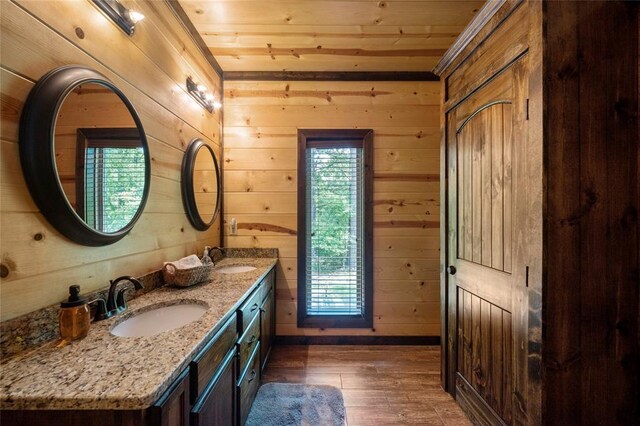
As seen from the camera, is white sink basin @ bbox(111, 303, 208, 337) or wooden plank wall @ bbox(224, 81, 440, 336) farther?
wooden plank wall @ bbox(224, 81, 440, 336)

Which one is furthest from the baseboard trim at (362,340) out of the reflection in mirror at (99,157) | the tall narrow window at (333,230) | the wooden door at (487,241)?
the reflection in mirror at (99,157)

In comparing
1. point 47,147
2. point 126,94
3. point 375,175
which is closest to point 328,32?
point 375,175

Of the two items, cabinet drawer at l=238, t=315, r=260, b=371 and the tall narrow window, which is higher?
the tall narrow window

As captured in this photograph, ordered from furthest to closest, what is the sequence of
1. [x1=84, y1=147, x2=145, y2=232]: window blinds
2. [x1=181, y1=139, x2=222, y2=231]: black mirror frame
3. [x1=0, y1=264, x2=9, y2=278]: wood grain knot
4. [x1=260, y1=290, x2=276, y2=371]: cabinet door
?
[x1=260, y1=290, x2=276, y2=371]: cabinet door, [x1=181, y1=139, x2=222, y2=231]: black mirror frame, [x1=84, y1=147, x2=145, y2=232]: window blinds, [x1=0, y1=264, x2=9, y2=278]: wood grain knot

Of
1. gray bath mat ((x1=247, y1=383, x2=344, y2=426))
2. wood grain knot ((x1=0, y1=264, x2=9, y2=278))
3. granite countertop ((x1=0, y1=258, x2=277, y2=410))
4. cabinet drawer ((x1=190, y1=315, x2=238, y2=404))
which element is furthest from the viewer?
gray bath mat ((x1=247, y1=383, x2=344, y2=426))

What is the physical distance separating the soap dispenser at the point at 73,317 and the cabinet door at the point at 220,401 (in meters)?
0.49

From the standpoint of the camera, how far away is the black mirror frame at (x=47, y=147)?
35.1 inches

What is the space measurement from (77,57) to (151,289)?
1.17 metres

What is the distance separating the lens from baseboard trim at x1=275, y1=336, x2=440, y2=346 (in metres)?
2.69

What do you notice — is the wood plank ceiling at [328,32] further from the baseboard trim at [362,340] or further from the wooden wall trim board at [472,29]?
Result: the baseboard trim at [362,340]

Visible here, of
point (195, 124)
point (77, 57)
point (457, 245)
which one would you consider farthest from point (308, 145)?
point (77, 57)

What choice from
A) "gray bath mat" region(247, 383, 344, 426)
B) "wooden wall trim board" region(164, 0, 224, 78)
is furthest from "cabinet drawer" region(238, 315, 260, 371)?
"wooden wall trim board" region(164, 0, 224, 78)

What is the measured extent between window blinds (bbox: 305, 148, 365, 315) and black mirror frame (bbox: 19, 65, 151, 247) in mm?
1930

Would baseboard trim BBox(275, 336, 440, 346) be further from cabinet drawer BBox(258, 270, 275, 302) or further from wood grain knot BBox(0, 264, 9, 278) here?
wood grain knot BBox(0, 264, 9, 278)
